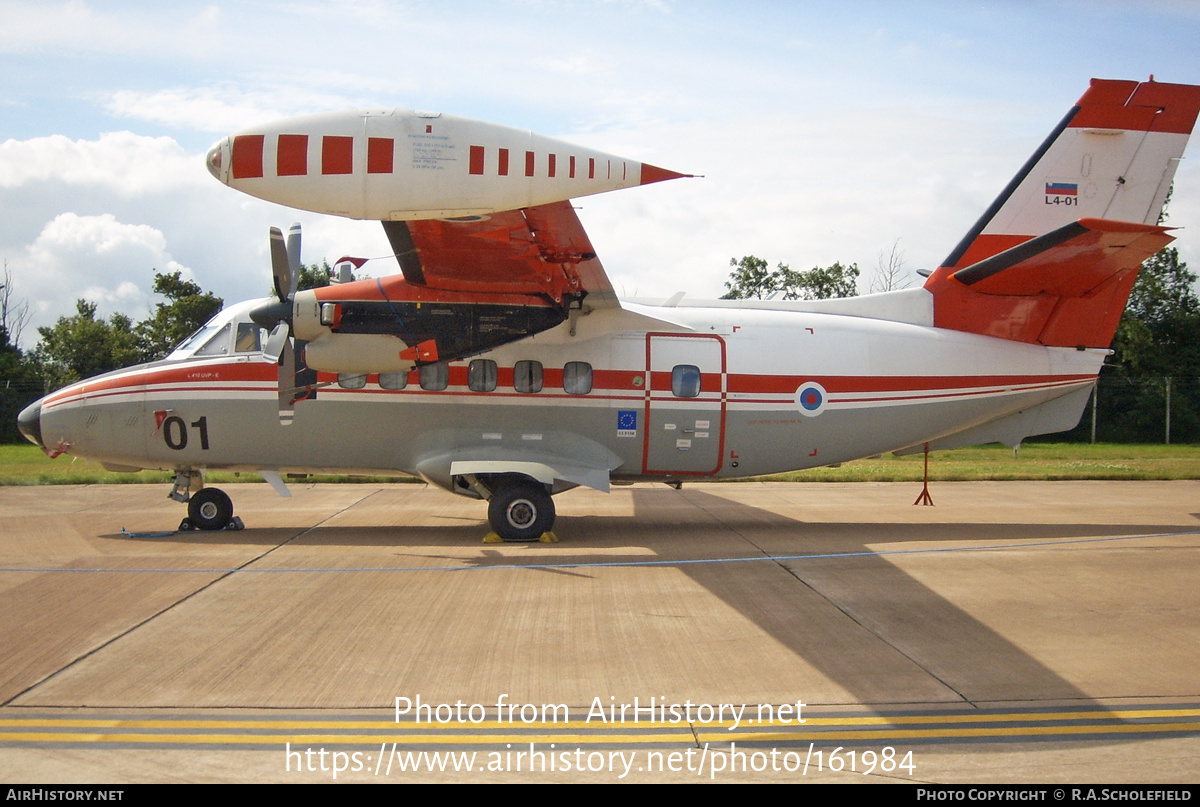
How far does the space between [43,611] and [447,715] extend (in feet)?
15.2

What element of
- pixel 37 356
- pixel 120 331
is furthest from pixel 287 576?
pixel 37 356

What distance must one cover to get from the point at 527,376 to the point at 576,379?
0.66m

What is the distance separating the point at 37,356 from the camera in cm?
5312

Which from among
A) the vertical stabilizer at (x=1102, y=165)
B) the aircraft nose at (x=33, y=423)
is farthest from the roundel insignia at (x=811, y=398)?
the aircraft nose at (x=33, y=423)

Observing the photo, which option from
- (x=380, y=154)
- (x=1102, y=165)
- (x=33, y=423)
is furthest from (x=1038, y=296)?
(x=33, y=423)

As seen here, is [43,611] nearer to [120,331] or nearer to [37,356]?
[120,331]

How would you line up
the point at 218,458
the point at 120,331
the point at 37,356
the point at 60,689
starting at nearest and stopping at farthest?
the point at 60,689, the point at 218,458, the point at 120,331, the point at 37,356

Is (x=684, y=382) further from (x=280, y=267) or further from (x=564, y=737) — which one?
(x=564, y=737)

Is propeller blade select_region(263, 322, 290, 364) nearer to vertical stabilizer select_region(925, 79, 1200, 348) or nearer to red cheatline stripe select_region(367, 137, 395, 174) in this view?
red cheatline stripe select_region(367, 137, 395, 174)

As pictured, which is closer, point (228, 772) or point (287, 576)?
point (228, 772)

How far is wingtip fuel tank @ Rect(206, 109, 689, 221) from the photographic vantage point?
732 cm

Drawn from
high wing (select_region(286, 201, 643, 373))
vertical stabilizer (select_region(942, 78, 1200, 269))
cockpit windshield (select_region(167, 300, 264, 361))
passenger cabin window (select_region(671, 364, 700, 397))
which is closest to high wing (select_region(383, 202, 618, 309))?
high wing (select_region(286, 201, 643, 373))

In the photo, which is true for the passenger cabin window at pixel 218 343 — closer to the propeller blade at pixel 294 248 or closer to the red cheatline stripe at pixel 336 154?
the propeller blade at pixel 294 248
